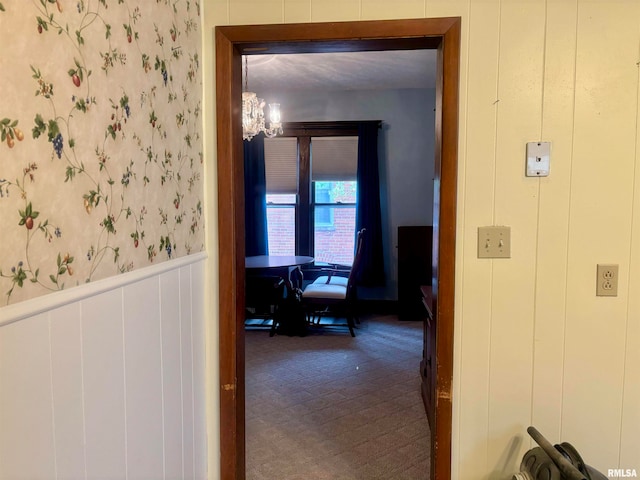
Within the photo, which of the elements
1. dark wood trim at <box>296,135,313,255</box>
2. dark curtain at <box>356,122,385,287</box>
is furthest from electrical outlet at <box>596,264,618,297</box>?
dark wood trim at <box>296,135,313,255</box>

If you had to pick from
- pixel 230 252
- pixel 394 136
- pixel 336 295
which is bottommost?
pixel 336 295

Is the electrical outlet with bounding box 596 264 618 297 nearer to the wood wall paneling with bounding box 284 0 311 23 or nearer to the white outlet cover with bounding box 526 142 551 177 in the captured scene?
the white outlet cover with bounding box 526 142 551 177

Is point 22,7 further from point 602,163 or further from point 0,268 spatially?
point 602,163

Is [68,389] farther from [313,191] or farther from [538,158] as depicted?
[313,191]

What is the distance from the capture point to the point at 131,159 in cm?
114

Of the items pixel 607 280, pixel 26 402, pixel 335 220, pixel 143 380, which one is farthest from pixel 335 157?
pixel 26 402

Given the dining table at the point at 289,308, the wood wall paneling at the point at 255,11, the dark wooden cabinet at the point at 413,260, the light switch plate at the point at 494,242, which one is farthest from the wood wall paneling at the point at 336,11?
the dark wooden cabinet at the point at 413,260

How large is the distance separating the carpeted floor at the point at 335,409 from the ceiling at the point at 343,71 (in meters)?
2.55

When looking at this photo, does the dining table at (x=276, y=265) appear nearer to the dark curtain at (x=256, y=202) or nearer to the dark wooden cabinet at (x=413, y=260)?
the dark curtain at (x=256, y=202)

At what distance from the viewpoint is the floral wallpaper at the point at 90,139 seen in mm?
753

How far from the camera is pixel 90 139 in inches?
37.8

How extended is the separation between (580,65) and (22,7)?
165 centimetres

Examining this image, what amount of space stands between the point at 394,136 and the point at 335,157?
2.43 feet

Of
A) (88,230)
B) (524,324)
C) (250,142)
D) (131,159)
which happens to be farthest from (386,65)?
(88,230)
